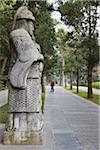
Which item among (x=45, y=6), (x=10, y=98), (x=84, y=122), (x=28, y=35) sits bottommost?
(x=84, y=122)

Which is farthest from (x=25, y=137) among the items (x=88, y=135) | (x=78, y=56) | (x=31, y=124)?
(x=78, y=56)

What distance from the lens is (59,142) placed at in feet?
24.6

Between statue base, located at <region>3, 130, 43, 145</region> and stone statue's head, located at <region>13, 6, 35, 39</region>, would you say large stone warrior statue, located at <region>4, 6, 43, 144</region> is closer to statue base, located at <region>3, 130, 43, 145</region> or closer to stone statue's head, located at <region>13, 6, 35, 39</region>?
statue base, located at <region>3, 130, 43, 145</region>

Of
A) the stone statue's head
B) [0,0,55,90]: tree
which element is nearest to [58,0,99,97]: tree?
[0,0,55,90]: tree

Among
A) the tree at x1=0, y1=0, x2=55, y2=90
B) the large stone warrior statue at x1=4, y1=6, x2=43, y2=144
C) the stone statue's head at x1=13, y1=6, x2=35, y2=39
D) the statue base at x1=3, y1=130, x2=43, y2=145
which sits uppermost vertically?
the tree at x1=0, y1=0, x2=55, y2=90

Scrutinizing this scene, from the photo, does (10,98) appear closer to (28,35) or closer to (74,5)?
(28,35)

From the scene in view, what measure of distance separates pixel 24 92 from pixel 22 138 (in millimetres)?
996

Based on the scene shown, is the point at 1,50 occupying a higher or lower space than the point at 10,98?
higher

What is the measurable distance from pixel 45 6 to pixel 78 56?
8001 mm

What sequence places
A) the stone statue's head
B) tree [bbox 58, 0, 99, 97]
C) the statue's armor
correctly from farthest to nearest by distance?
tree [bbox 58, 0, 99, 97] → the stone statue's head → the statue's armor

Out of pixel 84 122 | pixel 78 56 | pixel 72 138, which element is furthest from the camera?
pixel 78 56

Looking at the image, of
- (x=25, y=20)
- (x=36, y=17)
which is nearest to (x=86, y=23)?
(x=36, y=17)

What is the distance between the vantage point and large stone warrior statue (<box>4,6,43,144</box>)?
6.99 meters

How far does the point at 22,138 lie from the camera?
705cm
